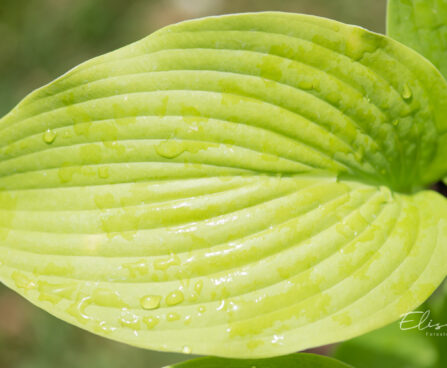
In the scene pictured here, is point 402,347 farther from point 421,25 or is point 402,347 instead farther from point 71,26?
point 71,26

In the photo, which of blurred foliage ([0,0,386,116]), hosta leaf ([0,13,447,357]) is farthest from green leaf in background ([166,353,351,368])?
blurred foliage ([0,0,386,116])

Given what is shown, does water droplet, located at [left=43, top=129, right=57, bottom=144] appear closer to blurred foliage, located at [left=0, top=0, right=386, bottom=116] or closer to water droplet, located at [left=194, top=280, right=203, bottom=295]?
water droplet, located at [left=194, top=280, right=203, bottom=295]

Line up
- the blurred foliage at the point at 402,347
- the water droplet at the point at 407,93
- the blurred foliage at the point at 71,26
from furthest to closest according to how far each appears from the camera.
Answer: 1. the blurred foliage at the point at 71,26
2. the blurred foliage at the point at 402,347
3. the water droplet at the point at 407,93

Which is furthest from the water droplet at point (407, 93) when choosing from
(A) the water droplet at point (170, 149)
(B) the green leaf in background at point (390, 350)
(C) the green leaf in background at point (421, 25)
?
(B) the green leaf in background at point (390, 350)

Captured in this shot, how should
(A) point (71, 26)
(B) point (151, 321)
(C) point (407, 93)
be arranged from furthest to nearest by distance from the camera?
(A) point (71, 26) < (C) point (407, 93) < (B) point (151, 321)

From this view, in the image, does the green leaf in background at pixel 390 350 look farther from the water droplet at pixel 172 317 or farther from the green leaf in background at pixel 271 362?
the water droplet at pixel 172 317

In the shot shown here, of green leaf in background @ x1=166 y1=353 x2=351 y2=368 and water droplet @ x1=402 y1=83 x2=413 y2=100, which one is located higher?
water droplet @ x1=402 y1=83 x2=413 y2=100

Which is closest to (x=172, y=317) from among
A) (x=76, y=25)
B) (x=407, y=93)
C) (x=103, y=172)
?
(x=103, y=172)
